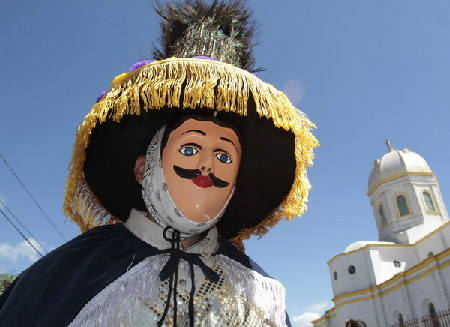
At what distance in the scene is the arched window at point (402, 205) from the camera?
2895 centimetres

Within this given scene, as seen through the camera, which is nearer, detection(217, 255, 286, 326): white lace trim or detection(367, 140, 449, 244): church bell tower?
detection(217, 255, 286, 326): white lace trim

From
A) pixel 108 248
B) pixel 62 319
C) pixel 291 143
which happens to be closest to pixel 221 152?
pixel 291 143

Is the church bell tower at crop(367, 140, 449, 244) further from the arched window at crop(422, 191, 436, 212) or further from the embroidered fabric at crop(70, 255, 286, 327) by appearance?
the embroidered fabric at crop(70, 255, 286, 327)

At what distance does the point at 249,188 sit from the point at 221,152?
→ 63 cm

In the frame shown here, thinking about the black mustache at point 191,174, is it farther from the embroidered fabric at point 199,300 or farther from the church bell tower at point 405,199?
the church bell tower at point 405,199

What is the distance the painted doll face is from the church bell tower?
29.5 metres

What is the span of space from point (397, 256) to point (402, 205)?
426 cm

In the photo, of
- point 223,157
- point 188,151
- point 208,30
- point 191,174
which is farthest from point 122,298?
point 208,30

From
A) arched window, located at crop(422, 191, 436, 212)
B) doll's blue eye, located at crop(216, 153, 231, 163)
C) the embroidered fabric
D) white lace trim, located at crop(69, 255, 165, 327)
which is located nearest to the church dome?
arched window, located at crop(422, 191, 436, 212)

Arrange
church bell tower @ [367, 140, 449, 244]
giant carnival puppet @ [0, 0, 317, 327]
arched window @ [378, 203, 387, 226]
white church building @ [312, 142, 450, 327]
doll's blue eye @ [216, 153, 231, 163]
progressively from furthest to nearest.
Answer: arched window @ [378, 203, 387, 226], church bell tower @ [367, 140, 449, 244], white church building @ [312, 142, 450, 327], doll's blue eye @ [216, 153, 231, 163], giant carnival puppet @ [0, 0, 317, 327]

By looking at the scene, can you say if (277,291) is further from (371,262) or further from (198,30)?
(371,262)

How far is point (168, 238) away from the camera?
7.14 feet

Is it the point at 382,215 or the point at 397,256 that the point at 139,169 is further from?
the point at 382,215

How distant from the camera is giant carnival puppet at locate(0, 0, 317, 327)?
6.29 ft
